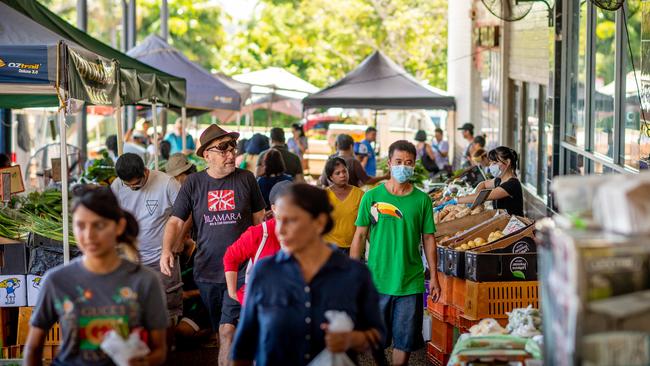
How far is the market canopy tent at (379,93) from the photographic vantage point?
23375 millimetres

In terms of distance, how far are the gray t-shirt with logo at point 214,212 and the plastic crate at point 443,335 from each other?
201 cm

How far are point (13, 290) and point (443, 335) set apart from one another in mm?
3583

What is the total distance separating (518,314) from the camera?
7.52 metres

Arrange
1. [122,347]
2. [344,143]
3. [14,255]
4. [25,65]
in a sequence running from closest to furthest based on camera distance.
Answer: [122,347] < [25,65] < [14,255] < [344,143]

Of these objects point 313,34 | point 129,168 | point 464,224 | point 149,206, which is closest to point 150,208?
point 149,206

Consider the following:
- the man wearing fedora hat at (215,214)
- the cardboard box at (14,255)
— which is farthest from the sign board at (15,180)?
the man wearing fedora hat at (215,214)

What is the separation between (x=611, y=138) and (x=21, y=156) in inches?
714

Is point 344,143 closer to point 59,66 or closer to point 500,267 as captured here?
point 500,267

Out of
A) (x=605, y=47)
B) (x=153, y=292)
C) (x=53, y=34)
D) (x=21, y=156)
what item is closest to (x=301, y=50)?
(x=21, y=156)

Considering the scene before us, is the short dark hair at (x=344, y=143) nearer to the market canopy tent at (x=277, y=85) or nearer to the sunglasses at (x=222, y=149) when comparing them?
the sunglasses at (x=222, y=149)

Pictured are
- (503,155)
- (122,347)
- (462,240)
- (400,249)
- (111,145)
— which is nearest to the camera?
(122,347)

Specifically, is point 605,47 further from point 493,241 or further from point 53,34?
point 53,34

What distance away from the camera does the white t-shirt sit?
31.4 feet

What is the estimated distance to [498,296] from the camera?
925 cm
